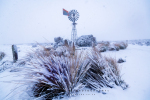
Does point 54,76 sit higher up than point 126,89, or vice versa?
point 54,76

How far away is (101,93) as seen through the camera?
101 cm

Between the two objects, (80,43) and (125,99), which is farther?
(80,43)

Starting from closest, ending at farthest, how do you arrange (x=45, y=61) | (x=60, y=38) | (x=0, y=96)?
(x=0, y=96), (x=45, y=61), (x=60, y=38)

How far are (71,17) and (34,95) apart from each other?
6.89 meters

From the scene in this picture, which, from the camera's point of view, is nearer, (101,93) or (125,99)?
(125,99)

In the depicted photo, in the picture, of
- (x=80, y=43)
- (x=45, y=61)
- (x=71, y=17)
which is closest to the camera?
(x=45, y=61)

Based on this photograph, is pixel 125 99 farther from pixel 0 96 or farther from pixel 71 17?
pixel 71 17

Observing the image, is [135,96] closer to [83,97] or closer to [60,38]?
[83,97]

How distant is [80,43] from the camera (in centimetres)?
934

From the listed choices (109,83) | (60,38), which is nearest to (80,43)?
(60,38)

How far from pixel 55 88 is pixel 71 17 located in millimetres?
6866

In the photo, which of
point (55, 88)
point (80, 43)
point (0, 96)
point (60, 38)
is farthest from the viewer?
point (60, 38)

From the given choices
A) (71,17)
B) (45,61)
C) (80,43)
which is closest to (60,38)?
(80,43)

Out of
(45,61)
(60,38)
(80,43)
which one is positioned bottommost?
(45,61)
